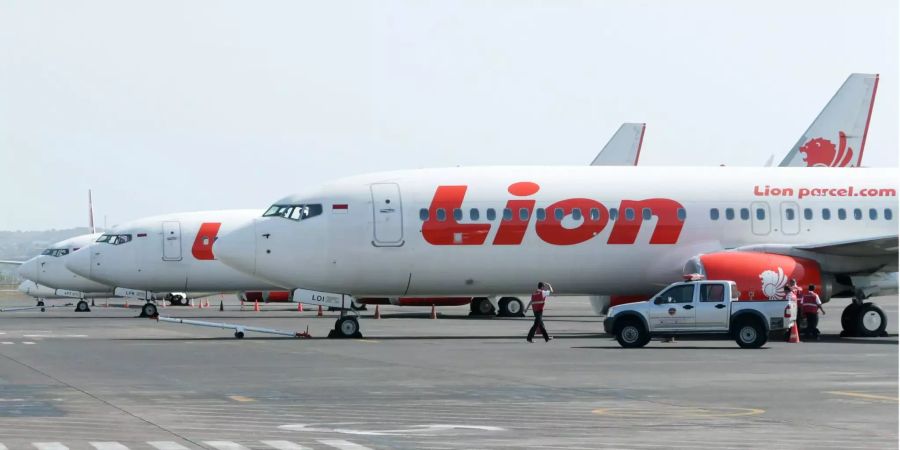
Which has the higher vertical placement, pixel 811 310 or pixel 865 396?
pixel 811 310

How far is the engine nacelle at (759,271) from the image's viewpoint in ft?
121

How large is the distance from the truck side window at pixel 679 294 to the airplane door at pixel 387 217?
7.23 metres

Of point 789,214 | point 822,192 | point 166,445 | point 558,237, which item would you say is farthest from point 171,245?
point 166,445

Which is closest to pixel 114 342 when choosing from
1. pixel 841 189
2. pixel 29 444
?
pixel 841 189

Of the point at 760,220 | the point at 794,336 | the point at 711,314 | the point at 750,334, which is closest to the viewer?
the point at 750,334

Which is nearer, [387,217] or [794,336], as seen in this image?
[794,336]

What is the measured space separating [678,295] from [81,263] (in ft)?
116

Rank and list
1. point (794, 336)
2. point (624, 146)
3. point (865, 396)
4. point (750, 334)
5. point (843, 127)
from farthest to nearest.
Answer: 1. point (624, 146)
2. point (843, 127)
3. point (794, 336)
4. point (750, 334)
5. point (865, 396)

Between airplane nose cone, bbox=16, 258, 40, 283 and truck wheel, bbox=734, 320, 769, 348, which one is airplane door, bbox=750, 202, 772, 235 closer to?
truck wheel, bbox=734, 320, 769, 348

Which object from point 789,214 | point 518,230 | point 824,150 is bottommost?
point 518,230

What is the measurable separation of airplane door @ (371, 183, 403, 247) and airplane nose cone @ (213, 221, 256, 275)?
3.02m

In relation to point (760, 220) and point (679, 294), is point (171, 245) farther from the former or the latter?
point (679, 294)

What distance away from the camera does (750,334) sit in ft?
109

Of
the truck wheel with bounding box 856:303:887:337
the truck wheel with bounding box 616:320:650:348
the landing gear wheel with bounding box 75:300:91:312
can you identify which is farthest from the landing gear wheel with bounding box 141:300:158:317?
the truck wheel with bounding box 616:320:650:348
